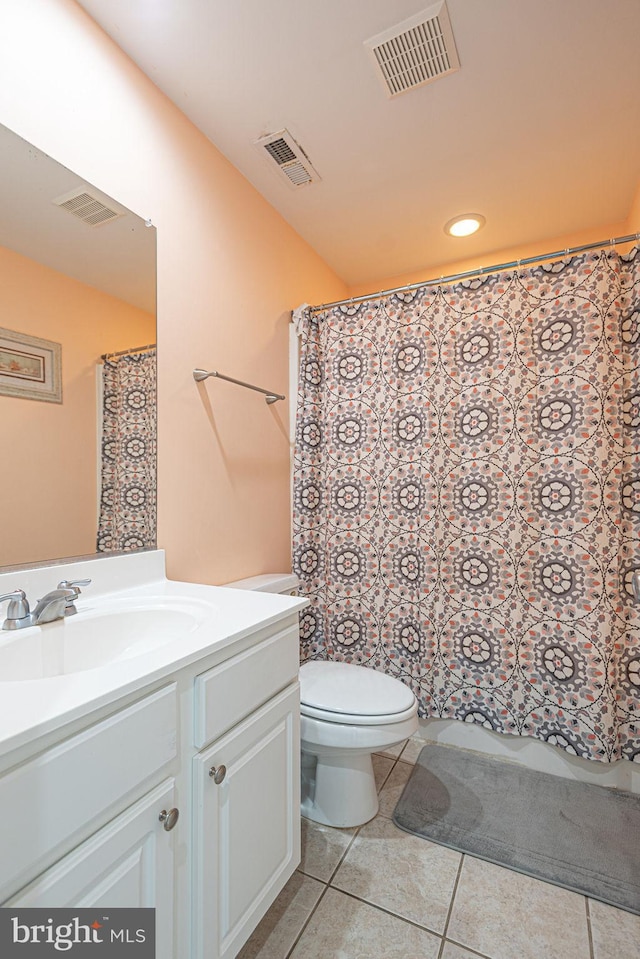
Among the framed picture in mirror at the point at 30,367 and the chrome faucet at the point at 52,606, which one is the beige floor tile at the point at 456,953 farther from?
the framed picture in mirror at the point at 30,367

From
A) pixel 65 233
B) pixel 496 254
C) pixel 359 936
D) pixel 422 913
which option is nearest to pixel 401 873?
pixel 422 913

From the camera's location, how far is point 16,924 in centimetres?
54

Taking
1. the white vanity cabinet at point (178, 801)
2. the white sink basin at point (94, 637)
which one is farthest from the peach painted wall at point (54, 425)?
the white vanity cabinet at point (178, 801)

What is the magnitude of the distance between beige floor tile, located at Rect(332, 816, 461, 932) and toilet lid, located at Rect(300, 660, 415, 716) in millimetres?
412

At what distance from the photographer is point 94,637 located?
3.31ft

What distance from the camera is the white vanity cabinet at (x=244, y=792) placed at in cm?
82

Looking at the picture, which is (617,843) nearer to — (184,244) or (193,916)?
(193,916)

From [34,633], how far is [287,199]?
1.96m

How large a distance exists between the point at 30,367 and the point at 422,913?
1714mm

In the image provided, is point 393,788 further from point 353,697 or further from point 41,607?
point 41,607

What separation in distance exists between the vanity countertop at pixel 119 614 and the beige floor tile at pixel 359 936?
78cm

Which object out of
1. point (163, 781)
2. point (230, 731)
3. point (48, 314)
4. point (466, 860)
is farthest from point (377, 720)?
point (48, 314)

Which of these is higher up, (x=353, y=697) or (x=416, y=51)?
(x=416, y=51)

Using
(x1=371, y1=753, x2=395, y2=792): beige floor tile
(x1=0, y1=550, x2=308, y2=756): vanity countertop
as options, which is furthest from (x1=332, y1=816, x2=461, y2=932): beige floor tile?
(x1=0, y1=550, x2=308, y2=756): vanity countertop
